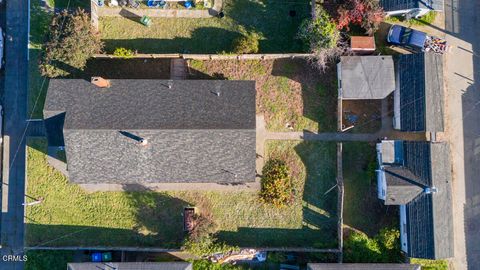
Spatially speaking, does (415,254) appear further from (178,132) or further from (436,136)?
(178,132)

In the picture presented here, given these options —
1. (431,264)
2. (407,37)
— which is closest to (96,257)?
(431,264)

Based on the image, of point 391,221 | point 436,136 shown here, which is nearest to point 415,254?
point 391,221

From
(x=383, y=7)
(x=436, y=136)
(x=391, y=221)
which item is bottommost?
(x=391, y=221)

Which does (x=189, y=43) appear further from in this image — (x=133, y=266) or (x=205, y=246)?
(x=133, y=266)

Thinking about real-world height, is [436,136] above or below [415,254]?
above

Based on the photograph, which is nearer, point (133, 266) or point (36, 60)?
point (133, 266)

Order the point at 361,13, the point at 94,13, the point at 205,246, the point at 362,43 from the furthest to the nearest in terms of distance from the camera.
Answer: the point at 94,13 < the point at 362,43 < the point at 205,246 < the point at 361,13

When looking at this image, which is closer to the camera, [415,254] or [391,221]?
[415,254]
